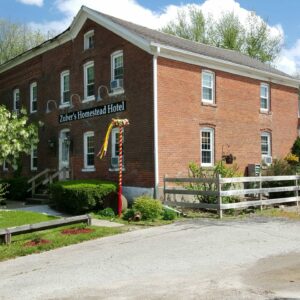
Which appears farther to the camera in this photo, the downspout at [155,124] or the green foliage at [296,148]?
the green foliage at [296,148]

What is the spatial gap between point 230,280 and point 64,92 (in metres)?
17.7

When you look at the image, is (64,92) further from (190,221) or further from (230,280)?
(230,280)

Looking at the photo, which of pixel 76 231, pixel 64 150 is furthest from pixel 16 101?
pixel 76 231

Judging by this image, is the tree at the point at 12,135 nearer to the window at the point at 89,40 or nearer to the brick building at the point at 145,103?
the brick building at the point at 145,103

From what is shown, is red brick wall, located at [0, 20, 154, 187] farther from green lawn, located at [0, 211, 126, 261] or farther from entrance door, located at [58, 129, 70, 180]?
green lawn, located at [0, 211, 126, 261]

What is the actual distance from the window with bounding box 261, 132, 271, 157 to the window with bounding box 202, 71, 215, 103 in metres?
4.16

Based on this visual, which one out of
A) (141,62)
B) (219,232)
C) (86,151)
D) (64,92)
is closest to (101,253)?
(219,232)

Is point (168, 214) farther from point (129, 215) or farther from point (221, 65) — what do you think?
point (221, 65)

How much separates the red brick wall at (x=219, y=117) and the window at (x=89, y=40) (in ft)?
15.8

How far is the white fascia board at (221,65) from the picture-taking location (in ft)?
62.2

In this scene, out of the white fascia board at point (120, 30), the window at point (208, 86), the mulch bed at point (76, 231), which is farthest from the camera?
the window at point (208, 86)

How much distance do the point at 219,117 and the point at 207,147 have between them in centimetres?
152

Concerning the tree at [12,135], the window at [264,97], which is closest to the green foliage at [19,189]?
the tree at [12,135]

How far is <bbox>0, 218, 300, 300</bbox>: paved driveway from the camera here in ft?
24.0
